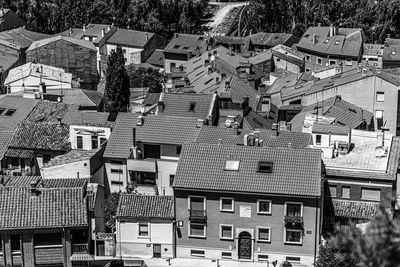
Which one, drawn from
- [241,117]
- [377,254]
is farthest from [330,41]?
[377,254]

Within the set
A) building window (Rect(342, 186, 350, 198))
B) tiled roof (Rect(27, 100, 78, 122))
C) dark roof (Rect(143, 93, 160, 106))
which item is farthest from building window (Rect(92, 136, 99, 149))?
building window (Rect(342, 186, 350, 198))

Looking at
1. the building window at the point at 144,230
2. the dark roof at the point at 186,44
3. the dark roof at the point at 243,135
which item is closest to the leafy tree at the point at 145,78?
the dark roof at the point at 186,44

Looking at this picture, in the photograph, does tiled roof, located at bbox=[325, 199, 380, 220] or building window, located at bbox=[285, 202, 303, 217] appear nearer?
building window, located at bbox=[285, 202, 303, 217]

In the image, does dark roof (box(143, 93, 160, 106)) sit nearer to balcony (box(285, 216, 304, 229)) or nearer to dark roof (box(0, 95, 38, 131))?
dark roof (box(0, 95, 38, 131))

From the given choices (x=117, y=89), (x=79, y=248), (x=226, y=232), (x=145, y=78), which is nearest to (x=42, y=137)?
(x=79, y=248)

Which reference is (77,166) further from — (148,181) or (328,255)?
(328,255)

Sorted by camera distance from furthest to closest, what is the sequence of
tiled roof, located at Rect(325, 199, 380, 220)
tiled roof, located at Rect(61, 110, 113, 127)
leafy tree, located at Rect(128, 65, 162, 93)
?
leafy tree, located at Rect(128, 65, 162, 93)
tiled roof, located at Rect(61, 110, 113, 127)
tiled roof, located at Rect(325, 199, 380, 220)

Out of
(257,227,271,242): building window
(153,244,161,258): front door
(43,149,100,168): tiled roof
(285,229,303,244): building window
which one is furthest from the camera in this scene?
(43,149,100,168): tiled roof
